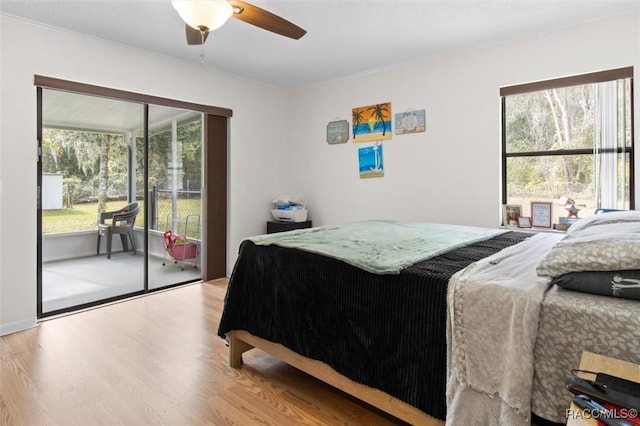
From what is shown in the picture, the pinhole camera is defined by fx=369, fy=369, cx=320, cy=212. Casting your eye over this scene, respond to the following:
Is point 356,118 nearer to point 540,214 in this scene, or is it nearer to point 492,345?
point 540,214

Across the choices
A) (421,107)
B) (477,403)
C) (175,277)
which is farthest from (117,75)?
(477,403)

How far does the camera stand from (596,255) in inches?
46.5

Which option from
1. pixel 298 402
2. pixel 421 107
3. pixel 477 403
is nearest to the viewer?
pixel 477 403

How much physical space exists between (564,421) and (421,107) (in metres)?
3.31

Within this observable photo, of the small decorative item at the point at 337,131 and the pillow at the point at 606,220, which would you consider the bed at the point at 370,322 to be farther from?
the small decorative item at the point at 337,131

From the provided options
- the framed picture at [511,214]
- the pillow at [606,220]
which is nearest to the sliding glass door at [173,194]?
the framed picture at [511,214]

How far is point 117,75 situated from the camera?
345 centimetres

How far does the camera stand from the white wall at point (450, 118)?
120 inches

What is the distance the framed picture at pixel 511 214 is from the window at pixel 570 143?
0.14ft

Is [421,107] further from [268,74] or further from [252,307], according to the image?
[252,307]

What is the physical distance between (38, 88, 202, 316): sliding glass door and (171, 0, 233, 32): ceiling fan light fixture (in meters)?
2.02

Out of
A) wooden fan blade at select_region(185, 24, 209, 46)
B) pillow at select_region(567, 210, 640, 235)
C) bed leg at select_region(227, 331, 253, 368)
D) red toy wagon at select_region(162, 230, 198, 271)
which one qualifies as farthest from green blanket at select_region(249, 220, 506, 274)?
red toy wagon at select_region(162, 230, 198, 271)

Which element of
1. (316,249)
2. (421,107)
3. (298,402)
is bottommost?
(298,402)

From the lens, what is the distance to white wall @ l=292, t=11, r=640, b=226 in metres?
3.04
